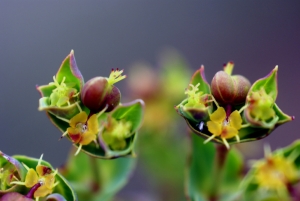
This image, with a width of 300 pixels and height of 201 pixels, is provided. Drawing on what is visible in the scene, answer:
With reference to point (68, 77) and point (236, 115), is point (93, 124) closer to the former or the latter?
point (68, 77)

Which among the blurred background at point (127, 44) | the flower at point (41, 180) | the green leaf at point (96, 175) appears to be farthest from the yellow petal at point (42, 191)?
the blurred background at point (127, 44)

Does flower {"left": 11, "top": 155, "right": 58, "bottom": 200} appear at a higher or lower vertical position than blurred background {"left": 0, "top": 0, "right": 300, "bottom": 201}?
higher

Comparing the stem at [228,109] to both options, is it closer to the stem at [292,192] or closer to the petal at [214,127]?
the petal at [214,127]

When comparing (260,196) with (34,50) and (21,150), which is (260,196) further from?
(34,50)

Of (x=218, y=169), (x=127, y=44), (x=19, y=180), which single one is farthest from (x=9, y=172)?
(x=127, y=44)

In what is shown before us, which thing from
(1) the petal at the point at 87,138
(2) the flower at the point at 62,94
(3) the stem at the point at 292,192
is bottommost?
(3) the stem at the point at 292,192

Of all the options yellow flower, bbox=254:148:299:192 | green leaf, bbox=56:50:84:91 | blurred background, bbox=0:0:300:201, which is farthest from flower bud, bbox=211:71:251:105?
blurred background, bbox=0:0:300:201

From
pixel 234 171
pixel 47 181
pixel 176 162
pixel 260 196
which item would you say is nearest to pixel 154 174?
pixel 176 162

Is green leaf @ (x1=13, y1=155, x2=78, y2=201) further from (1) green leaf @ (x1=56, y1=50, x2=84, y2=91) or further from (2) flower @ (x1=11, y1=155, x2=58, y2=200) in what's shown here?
(1) green leaf @ (x1=56, y1=50, x2=84, y2=91)
